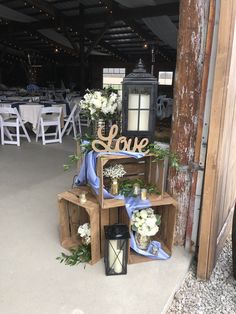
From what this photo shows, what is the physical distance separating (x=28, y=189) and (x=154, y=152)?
5.60ft

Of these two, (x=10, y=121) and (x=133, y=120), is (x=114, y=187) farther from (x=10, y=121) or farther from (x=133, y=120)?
(x=10, y=121)

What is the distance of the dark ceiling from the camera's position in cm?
633

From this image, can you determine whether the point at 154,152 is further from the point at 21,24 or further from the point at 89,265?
the point at 21,24

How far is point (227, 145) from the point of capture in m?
1.83

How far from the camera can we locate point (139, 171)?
2078mm

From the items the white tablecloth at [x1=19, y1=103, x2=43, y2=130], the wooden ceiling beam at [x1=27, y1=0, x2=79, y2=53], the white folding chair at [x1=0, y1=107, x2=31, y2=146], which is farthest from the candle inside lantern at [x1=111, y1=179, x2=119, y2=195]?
the wooden ceiling beam at [x1=27, y1=0, x2=79, y2=53]

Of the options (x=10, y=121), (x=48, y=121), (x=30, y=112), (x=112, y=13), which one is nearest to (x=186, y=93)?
(x=48, y=121)

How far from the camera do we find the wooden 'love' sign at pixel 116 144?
5.51ft

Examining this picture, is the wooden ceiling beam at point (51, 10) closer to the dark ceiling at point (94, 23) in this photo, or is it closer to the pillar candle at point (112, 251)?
the dark ceiling at point (94, 23)

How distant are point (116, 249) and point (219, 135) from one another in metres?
0.91

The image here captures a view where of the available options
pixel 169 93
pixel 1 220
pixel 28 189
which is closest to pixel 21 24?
pixel 169 93

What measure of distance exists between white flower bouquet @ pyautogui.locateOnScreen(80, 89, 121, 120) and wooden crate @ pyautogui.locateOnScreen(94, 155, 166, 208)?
310 millimetres

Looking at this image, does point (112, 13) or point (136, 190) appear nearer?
point (136, 190)

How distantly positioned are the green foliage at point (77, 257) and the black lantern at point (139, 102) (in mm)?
831
